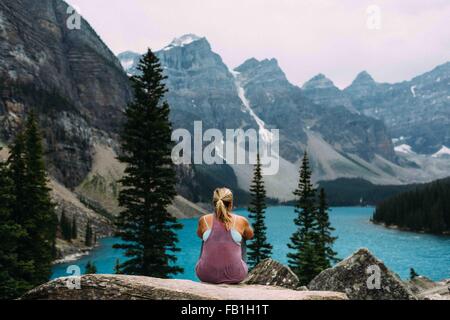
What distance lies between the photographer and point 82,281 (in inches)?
275

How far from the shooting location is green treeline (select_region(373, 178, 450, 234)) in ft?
510

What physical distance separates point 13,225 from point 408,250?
345 ft

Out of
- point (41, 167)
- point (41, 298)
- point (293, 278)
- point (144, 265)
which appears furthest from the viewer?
point (41, 167)

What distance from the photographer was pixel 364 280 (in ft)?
46.4

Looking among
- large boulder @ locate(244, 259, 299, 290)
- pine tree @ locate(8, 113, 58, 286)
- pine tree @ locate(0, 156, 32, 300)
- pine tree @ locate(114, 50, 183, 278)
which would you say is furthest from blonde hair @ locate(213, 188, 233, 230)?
pine tree @ locate(8, 113, 58, 286)

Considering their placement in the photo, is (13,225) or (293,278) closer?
(293,278)

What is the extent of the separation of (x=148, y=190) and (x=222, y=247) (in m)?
19.2

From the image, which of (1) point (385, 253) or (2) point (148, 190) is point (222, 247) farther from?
(1) point (385, 253)

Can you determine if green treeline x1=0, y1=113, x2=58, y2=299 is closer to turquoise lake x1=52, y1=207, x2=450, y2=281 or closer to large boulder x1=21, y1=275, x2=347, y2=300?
large boulder x1=21, y1=275, x2=347, y2=300

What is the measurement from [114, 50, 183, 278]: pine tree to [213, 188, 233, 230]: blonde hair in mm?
18576

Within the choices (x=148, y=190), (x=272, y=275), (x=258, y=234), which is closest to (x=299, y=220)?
(x=258, y=234)
